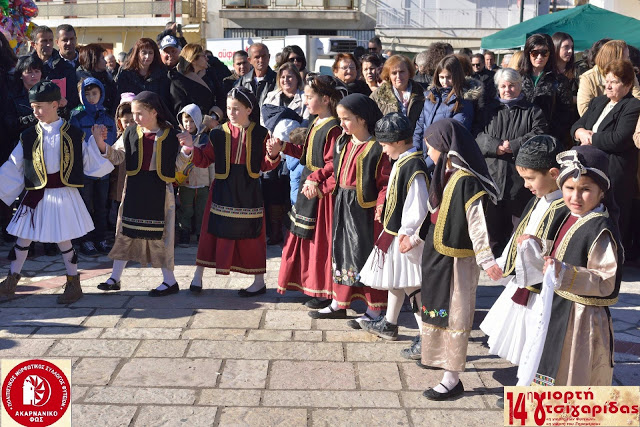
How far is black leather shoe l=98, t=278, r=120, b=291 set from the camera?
638 centimetres

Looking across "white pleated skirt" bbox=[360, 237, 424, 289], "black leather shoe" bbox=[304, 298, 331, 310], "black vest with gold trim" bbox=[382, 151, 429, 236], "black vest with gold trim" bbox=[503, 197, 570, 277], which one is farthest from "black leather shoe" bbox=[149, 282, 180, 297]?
"black vest with gold trim" bbox=[503, 197, 570, 277]

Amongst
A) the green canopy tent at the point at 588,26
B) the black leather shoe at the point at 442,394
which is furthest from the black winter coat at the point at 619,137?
the green canopy tent at the point at 588,26

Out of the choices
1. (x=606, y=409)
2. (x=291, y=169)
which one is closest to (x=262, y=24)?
(x=291, y=169)

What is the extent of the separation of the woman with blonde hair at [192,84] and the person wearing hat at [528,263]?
15.0ft

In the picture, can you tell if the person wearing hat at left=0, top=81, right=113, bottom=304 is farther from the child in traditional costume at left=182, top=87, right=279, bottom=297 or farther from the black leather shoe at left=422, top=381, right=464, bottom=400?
the black leather shoe at left=422, top=381, right=464, bottom=400

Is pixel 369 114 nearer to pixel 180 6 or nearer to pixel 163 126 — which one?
pixel 163 126

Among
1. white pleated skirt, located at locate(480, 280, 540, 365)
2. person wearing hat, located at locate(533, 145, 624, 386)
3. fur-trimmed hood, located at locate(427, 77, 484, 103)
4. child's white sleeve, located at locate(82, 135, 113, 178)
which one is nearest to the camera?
person wearing hat, located at locate(533, 145, 624, 386)

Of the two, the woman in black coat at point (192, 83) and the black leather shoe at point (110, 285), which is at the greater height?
the woman in black coat at point (192, 83)

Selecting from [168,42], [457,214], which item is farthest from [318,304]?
[168,42]

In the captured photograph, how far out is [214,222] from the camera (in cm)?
627

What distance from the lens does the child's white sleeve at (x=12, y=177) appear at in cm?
593

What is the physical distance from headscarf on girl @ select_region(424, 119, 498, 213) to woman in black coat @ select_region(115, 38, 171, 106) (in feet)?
14.8

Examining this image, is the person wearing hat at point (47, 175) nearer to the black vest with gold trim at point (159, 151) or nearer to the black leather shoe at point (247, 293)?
the black vest with gold trim at point (159, 151)

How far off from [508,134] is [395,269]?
246cm
